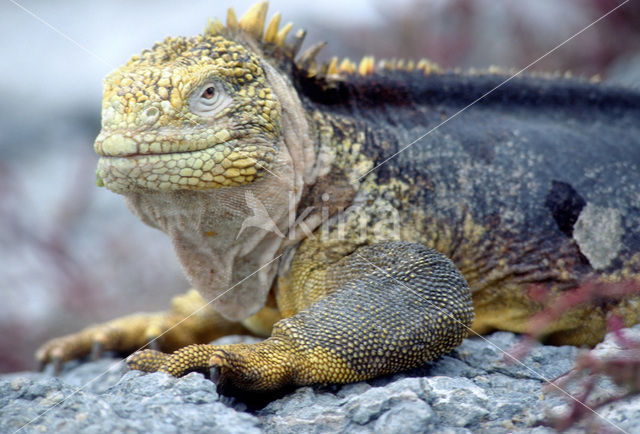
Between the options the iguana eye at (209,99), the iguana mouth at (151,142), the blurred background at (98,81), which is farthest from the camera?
the blurred background at (98,81)

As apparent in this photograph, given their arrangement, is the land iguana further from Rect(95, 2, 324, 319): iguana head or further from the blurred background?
the blurred background


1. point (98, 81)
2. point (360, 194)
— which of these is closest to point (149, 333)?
point (360, 194)

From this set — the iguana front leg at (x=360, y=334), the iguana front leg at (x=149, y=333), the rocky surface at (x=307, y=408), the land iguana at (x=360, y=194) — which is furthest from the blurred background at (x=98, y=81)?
the iguana front leg at (x=360, y=334)

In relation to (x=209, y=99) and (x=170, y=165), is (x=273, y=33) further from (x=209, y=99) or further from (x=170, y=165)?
(x=170, y=165)

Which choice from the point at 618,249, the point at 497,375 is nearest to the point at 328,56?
the point at 618,249

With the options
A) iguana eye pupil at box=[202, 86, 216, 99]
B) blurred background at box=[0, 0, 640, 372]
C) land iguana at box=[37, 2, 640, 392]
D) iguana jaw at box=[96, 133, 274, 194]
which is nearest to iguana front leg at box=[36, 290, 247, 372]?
land iguana at box=[37, 2, 640, 392]

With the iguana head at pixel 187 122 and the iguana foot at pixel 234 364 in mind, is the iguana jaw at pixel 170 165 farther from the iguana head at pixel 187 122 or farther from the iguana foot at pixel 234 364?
the iguana foot at pixel 234 364

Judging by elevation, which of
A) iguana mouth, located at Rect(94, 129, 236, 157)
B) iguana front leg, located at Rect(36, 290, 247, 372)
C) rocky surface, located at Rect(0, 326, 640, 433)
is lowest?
rocky surface, located at Rect(0, 326, 640, 433)
